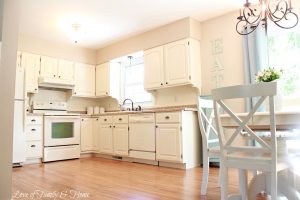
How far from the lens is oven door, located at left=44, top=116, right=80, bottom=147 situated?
4571 mm

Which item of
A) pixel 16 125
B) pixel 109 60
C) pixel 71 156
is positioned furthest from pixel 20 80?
pixel 109 60

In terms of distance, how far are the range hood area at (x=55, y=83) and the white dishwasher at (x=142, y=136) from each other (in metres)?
1.76

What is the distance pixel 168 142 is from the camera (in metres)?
3.84

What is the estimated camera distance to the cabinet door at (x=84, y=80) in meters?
5.60

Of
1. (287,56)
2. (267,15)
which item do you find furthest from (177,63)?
(267,15)

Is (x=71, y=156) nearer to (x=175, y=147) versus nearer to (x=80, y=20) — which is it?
(x=175, y=147)

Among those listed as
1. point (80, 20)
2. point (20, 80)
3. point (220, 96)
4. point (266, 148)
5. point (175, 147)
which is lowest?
point (175, 147)

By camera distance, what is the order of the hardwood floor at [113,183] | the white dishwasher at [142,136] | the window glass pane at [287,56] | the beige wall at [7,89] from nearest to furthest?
the beige wall at [7,89], the hardwood floor at [113,183], the window glass pane at [287,56], the white dishwasher at [142,136]

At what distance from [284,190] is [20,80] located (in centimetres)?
397

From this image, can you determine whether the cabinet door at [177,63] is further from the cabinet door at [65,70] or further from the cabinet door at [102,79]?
the cabinet door at [65,70]

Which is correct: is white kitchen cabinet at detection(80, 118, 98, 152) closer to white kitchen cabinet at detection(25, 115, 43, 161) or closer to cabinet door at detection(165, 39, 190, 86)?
white kitchen cabinet at detection(25, 115, 43, 161)

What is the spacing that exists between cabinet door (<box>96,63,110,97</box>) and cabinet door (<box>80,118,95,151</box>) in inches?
29.6

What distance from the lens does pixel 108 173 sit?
342cm

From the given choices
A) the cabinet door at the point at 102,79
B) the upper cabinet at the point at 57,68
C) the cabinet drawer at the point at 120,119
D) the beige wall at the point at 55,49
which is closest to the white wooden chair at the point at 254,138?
the cabinet drawer at the point at 120,119
